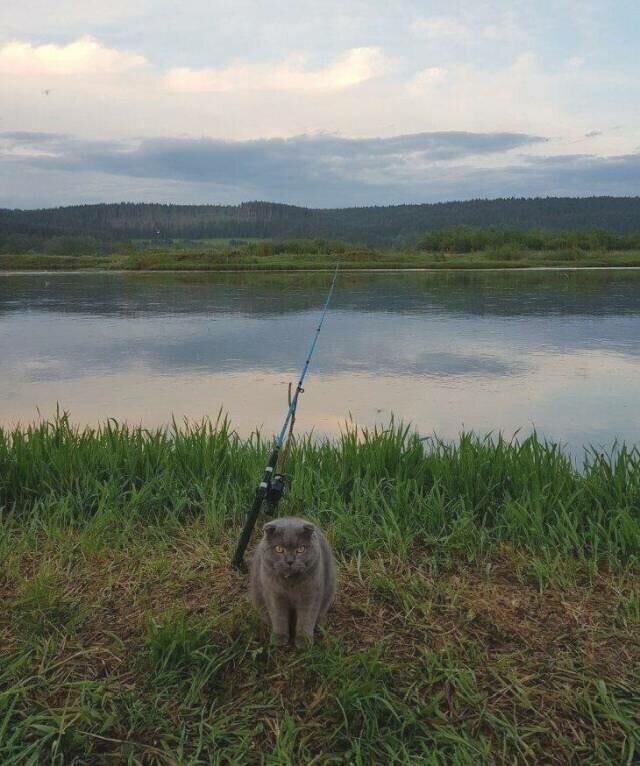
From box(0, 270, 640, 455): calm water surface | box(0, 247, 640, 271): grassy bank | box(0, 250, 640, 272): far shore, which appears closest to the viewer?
box(0, 270, 640, 455): calm water surface

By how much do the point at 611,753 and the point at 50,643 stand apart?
1863mm

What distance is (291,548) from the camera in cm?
216

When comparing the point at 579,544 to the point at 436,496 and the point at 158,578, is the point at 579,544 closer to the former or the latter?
the point at 436,496

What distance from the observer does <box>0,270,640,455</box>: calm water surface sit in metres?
A: 6.03

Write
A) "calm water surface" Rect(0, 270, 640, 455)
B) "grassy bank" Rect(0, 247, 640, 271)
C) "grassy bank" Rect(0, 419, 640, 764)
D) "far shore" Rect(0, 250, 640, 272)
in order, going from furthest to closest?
"grassy bank" Rect(0, 247, 640, 271) → "far shore" Rect(0, 250, 640, 272) → "calm water surface" Rect(0, 270, 640, 455) → "grassy bank" Rect(0, 419, 640, 764)

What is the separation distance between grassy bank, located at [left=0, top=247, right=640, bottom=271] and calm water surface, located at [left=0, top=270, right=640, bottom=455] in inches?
481

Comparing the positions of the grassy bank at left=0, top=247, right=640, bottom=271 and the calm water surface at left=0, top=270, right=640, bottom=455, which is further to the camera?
the grassy bank at left=0, top=247, right=640, bottom=271

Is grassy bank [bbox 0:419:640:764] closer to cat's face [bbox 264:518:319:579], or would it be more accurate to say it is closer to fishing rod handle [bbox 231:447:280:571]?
fishing rod handle [bbox 231:447:280:571]

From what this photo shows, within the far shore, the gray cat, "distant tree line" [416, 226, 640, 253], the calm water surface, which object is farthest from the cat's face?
"distant tree line" [416, 226, 640, 253]

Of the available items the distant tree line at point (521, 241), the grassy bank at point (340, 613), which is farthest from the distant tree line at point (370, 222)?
the grassy bank at point (340, 613)

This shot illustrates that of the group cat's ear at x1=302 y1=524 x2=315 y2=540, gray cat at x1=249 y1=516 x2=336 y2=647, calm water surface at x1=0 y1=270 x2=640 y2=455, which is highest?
cat's ear at x1=302 y1=524 x2=315 y2=540

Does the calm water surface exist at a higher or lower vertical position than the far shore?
lower

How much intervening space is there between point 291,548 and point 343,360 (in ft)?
20.7

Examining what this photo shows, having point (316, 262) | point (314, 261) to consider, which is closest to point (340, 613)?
point (316, 262)
